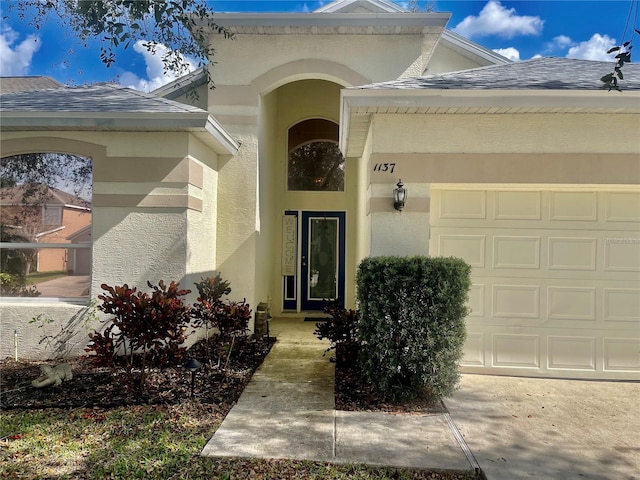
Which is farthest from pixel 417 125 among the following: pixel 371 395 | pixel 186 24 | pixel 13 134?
pixel 13 134

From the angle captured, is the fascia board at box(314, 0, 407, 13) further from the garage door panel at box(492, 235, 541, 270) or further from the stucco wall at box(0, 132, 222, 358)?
the garage door panel at box(492, 235, 541, 270)

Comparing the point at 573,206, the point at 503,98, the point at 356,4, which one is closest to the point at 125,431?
the point at 503,98

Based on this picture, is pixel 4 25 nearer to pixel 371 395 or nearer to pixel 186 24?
pixel 186 24

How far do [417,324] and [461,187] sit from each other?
2.13m

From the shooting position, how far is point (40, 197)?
254 inches

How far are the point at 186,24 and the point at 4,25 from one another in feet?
9.89

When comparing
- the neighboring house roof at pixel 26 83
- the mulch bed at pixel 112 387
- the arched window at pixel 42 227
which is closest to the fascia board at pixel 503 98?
the mulch bed at pixel 112 387

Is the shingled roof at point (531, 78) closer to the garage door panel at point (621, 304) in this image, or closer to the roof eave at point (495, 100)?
the roof eave at point (495, 100)

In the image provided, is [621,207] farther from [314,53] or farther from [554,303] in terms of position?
[314,53]

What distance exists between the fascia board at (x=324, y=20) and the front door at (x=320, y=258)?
4306mm

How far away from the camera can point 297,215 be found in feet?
34.1

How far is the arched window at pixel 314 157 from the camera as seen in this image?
412 inches

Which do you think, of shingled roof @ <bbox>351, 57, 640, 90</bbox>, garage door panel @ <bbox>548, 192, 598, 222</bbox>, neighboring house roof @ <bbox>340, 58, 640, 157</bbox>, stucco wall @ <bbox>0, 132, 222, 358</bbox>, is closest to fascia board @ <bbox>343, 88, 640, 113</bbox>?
neighboring house roof @ <bbox>340, 58, 640, 157</bbox>

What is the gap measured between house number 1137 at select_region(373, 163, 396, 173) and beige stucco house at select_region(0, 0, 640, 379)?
14mm
